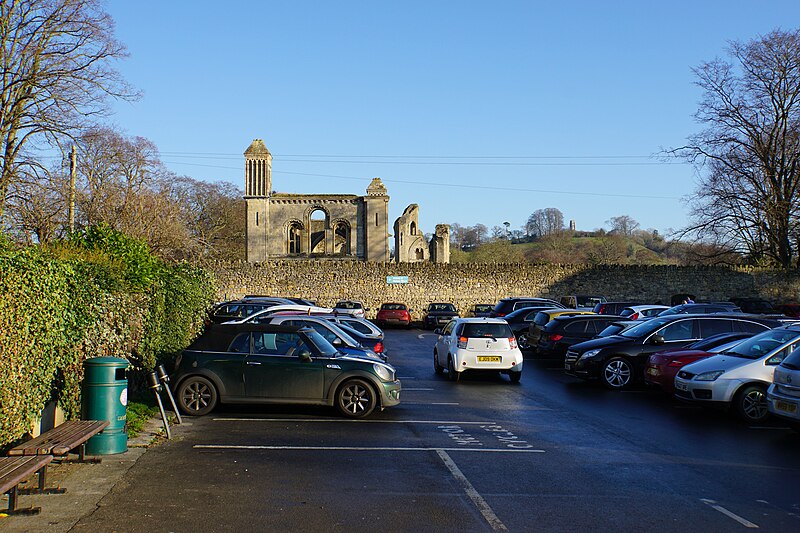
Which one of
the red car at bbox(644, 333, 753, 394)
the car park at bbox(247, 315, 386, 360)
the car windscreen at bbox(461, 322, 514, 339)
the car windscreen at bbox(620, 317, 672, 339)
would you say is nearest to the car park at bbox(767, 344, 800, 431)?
the red car at bbox(644, 333, 753, 394)

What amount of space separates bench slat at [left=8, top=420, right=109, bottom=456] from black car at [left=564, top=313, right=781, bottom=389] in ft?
36.9

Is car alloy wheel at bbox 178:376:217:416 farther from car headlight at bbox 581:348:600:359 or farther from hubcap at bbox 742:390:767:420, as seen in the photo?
hubcap at bbox 742:390:767:420

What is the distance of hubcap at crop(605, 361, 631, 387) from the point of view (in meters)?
16.7

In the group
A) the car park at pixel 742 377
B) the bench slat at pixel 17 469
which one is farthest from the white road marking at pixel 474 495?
the car park at pixel 742 377

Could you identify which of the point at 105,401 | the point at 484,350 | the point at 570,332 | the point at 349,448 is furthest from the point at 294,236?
the point at 105,401

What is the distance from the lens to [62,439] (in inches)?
304

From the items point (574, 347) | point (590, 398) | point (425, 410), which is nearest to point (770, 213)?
point (574, 347)

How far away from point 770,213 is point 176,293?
38.4 m

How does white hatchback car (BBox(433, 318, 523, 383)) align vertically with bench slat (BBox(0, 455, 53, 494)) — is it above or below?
above

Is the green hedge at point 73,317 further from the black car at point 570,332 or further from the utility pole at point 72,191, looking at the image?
the black car at point 570,332

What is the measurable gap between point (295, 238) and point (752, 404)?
5641 cm

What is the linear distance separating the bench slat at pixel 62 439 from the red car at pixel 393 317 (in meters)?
31.7

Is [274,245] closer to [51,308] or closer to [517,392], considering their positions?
[517,392]

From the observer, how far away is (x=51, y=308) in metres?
8.72
